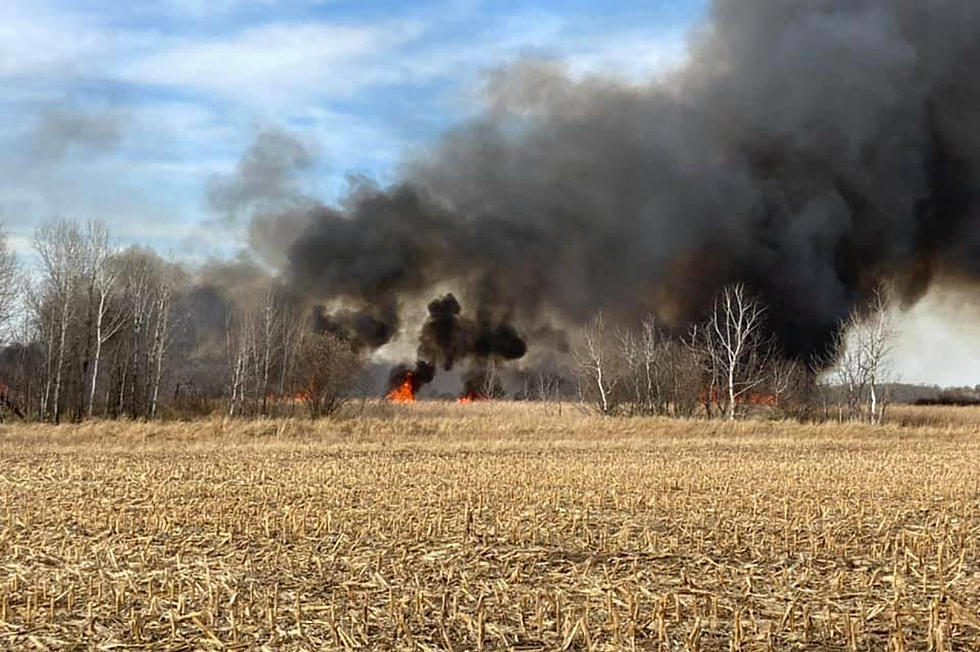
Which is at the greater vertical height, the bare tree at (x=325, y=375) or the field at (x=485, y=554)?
the bare tree at (x=325, y=375)

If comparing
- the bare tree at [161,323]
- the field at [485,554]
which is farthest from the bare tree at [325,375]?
the field at [485,554]

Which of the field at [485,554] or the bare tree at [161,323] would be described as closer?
the field at [485,554]

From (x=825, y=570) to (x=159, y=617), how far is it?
26.2 ft

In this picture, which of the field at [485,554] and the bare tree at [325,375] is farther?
the bare tree at [325,375]

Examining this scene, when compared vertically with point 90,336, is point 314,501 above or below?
below

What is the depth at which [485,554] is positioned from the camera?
A: 12266 mm

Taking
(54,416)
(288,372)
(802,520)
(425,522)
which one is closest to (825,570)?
(802,520)

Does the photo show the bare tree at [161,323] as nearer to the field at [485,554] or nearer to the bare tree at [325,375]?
the bare tree at [325,375]

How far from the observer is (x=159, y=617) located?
29.6 ft

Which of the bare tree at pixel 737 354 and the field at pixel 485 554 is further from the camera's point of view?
the bare tree at pixel 737 354

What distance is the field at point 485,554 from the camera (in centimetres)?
856

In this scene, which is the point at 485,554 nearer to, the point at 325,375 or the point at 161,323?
the point at 325,375

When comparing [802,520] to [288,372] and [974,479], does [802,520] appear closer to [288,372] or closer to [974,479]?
[974,479]

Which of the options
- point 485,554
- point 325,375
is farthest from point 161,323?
point 485,554
